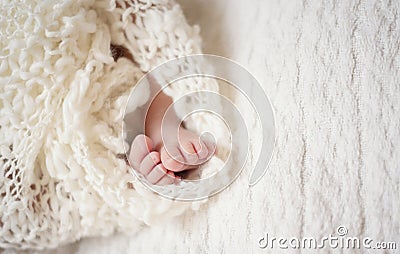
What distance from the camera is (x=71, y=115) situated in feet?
2.01

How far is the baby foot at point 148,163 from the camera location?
0.62 metres

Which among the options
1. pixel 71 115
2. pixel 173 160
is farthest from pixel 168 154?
pixel 71 115

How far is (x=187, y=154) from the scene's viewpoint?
62cm

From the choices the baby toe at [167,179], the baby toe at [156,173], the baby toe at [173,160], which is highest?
the baby toe at [173,160]

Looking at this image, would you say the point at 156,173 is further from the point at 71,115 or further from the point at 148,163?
the point at 71,115

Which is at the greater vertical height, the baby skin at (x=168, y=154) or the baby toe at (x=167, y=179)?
the baby skin at (x=168, y=154)

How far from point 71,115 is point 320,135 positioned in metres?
0.34

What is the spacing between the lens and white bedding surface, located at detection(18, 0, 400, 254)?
0.56 meters

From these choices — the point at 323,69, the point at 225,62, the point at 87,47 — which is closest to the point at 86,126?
the point at 87,47

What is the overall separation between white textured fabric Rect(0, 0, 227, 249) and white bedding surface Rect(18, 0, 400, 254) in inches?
2.8

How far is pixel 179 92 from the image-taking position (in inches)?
25.1

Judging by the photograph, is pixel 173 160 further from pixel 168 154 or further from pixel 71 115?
pixel 71 115

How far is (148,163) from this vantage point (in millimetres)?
624

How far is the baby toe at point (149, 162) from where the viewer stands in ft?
2.05
